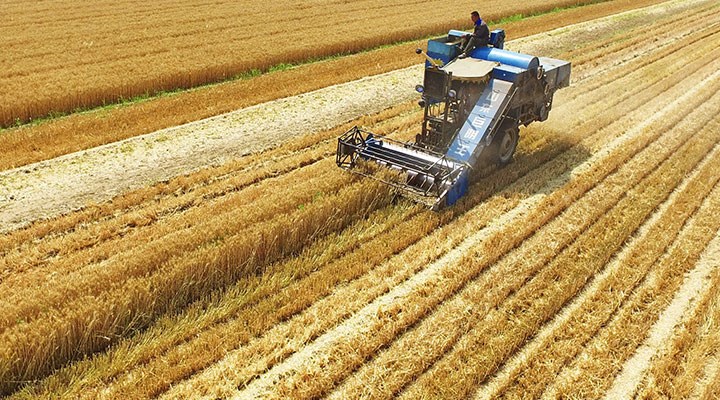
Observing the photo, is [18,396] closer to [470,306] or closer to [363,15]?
[470,306]

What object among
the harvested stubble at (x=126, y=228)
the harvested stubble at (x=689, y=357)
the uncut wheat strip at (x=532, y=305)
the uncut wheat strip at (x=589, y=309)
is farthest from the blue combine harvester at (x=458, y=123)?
the harvested stubble at (x=689, y=357)

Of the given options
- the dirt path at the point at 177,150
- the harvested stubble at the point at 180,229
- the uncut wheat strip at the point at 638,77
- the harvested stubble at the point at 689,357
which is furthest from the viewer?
the uncut wheat strip at the point at 638,77

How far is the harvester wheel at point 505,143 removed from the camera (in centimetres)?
1092

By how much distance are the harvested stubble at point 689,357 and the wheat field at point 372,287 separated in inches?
0.9

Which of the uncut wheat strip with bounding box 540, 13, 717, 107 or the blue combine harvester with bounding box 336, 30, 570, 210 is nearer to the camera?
the blue combine harvester with bounding box 336, 30, 570, 210

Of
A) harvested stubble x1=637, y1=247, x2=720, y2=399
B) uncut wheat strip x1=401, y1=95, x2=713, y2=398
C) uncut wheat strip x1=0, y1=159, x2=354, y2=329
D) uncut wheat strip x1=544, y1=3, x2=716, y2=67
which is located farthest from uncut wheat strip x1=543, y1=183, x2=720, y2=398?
uncut wheat strip x1=544, y1=3, x2=716, y2=67

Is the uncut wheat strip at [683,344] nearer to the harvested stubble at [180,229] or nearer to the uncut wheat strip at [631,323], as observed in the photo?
the uncut wheat strip at [631,323]

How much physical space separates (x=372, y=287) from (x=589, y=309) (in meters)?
2.67

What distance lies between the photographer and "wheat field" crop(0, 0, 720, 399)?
20.0 ft

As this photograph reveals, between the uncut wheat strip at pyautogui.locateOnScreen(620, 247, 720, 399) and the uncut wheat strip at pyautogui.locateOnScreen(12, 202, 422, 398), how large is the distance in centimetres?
353

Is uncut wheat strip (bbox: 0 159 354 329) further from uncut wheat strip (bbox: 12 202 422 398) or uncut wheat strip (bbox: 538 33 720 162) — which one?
uncut wheat strip (bbox: 538 33 720 162)

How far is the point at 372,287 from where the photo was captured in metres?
7.61

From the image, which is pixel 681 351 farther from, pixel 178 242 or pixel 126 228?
pixel 126 228

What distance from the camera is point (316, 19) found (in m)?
26.7
